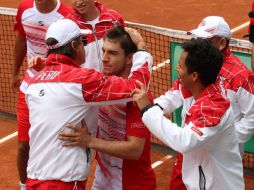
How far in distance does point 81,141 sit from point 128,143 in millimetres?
410

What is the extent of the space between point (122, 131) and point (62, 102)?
2.41 ft

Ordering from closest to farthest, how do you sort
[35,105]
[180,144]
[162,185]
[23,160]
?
[180,144], [35,105], [23,160], [162,185]

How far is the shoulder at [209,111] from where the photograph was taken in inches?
201

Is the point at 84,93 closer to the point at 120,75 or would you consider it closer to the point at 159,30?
the point at 120,75

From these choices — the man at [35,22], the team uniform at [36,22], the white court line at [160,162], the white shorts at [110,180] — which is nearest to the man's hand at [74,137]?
the white shorts at [110,180]

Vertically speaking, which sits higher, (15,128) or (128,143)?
(128,143)

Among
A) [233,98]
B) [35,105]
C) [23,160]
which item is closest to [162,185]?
[23,160]

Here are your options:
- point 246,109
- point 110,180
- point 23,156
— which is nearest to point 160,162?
point 23,156

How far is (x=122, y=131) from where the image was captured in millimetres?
5695

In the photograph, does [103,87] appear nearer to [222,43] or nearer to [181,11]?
[222,43]

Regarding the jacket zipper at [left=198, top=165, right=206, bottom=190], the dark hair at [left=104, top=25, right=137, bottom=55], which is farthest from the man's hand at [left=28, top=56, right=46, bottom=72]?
the jacket zipper at [left=198, top=165, right=206, bottom=190]

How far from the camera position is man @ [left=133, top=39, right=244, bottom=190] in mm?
5082

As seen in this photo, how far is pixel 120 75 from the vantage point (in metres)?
5.82

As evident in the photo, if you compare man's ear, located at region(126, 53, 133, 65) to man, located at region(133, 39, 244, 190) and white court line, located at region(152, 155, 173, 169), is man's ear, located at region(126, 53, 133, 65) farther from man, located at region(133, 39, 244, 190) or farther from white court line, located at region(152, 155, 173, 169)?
white court line, located at region(152, 155, 173, 169)
